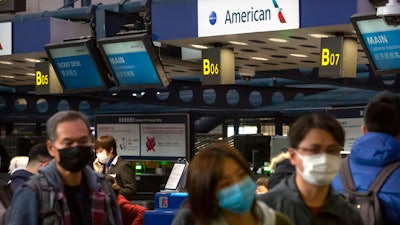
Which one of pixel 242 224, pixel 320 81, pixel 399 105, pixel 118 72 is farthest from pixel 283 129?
pixel 242 224

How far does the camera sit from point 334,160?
3.62 m

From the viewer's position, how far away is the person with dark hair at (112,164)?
9.83m

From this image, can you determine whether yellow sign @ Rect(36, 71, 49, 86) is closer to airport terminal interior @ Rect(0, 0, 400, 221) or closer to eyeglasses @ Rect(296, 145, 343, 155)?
airport terminal interior @ Rect(0, 0, 400, 221)

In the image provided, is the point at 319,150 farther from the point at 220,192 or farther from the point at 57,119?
the point at 57,119

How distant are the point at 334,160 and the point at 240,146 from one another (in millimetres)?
10202

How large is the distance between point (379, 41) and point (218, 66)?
7.91 feet

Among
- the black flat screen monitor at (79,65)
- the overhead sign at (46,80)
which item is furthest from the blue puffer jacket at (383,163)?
the overhead sign at (46,80)

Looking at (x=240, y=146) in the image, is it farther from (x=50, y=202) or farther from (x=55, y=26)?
(x=50, y=202)

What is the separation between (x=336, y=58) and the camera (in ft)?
32.3

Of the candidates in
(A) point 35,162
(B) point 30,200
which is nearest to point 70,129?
(B) point 30,200

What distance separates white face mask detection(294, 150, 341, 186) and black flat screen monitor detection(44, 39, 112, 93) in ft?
27.2

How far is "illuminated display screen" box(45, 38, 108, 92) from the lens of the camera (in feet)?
38.7

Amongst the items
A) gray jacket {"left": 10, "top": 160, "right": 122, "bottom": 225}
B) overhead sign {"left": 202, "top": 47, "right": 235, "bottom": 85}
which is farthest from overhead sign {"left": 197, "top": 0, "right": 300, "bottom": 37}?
gray jacket {"left": 10, "top": 160, "right": 122, "bottom": 225}

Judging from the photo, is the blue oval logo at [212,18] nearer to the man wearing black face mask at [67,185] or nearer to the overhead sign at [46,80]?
the overhead sign at [46,80]
